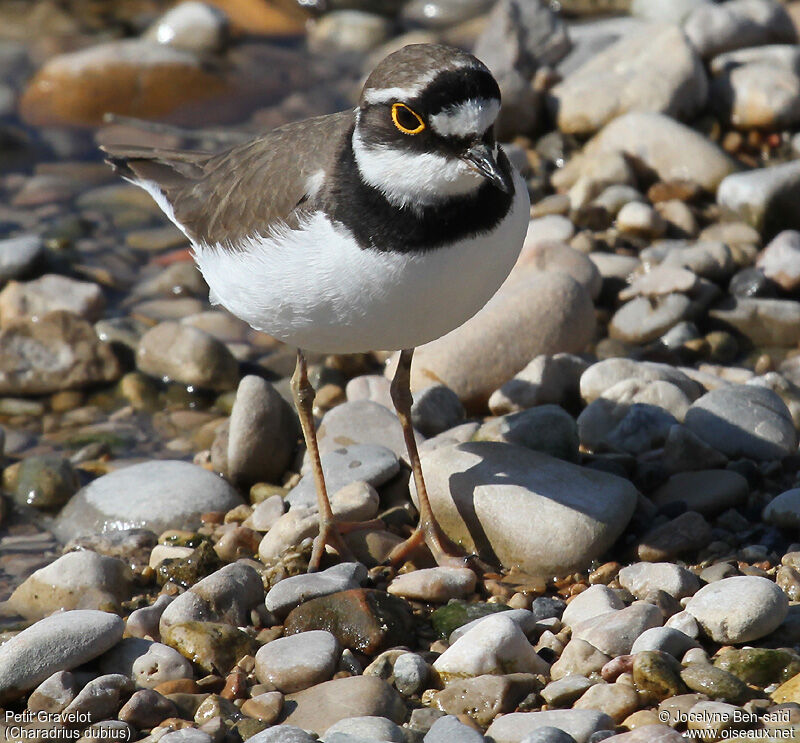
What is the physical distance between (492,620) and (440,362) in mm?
2369

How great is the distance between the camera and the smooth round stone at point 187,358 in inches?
291

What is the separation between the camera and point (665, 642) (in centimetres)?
439

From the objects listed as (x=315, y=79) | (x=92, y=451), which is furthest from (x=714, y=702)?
(x=315, y=79)

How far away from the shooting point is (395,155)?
179 inches

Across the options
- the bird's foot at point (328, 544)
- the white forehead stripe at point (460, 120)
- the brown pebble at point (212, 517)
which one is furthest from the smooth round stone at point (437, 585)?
the white forehead stripe at point (460, 120)

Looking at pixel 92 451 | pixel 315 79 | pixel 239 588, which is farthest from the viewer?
pixel 315 79

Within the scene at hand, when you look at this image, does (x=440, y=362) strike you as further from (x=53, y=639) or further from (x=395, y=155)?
(x=53, y=639)

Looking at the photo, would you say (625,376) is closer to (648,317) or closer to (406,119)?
(648,317)

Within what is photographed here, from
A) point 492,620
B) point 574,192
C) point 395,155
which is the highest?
point 395,155

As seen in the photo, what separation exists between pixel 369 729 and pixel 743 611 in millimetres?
1590

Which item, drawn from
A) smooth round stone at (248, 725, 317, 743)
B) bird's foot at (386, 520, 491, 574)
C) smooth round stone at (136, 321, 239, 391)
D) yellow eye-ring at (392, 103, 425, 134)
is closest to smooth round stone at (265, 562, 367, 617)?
bird's foot at (386, 520, 491, 574)

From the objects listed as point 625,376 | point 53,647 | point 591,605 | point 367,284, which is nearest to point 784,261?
point 625,376

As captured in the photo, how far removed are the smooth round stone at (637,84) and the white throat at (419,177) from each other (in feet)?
17.5

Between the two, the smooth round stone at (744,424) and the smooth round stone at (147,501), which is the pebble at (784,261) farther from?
the smooth round stone at (147,501)
